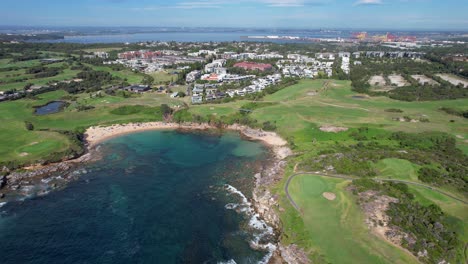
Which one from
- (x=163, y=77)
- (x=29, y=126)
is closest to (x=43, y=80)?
(x=163, y=77)

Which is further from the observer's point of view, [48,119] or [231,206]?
[48,119]

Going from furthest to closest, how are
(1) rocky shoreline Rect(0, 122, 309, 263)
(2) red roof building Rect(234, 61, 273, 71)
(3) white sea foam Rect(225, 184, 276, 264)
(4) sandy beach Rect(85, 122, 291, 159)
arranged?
(2) red roof building Rect(234, 61, 273, 71), (4) sandy beach Rect(85, 122, 291, 159), (1) rocky shoreline Rect(0, 122, 309, 263), (3) white sea foam Rect(225, 184, 276, 264)

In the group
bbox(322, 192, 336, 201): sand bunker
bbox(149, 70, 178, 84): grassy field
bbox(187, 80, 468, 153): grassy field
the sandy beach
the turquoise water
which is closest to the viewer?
the turquoise water

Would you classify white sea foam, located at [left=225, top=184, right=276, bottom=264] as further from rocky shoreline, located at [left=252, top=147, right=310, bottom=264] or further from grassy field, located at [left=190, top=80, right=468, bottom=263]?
grassy field, located at [left=190, top=80, right=468, bottom=263]

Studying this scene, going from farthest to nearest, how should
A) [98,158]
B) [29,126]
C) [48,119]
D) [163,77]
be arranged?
1. [163,77]
2. [48,119]
3. [29,126]
4. [98,158]

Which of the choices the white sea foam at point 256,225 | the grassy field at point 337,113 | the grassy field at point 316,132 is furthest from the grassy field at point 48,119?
the white sea foam at point 256,225

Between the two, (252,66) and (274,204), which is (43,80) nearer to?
(252,66)

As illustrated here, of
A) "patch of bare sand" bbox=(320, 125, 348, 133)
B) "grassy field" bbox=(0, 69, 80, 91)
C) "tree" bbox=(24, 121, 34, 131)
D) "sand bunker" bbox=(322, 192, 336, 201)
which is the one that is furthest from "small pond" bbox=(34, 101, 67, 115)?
"sand bunker" bbox=(322, 192, 336, 201)
